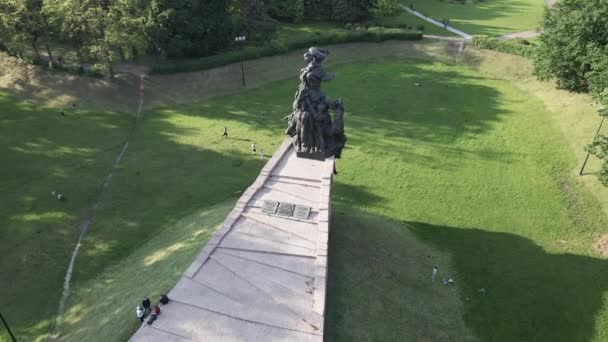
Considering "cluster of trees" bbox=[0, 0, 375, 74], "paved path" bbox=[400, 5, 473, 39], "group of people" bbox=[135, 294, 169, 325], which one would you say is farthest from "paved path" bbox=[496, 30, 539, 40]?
"group of people" bbox=[135, 294, 169, 325]

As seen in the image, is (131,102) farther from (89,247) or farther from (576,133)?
(576,133)

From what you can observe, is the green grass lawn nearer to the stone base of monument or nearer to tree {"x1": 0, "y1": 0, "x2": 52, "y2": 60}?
the stone base of monument

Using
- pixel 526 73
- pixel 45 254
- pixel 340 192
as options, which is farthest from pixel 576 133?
pixel 45 254

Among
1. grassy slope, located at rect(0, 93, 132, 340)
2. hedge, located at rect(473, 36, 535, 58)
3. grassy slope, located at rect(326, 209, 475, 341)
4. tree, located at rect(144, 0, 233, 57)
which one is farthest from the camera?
hedge, located at rect(473, 36, 535, 58)

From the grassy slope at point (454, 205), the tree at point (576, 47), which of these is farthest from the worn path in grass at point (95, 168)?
the tree at point (576, 47)

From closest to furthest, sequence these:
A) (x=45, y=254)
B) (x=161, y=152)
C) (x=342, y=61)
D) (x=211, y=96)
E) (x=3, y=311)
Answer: (x=3, y=311) < (x=45, y=254) < (x=161, y=152) < (x=211, y=96) < (x=342, y=61)

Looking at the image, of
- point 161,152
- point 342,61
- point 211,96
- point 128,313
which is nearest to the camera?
point 128,313

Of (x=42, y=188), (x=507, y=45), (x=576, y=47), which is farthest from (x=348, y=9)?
(x=42, y=188)
